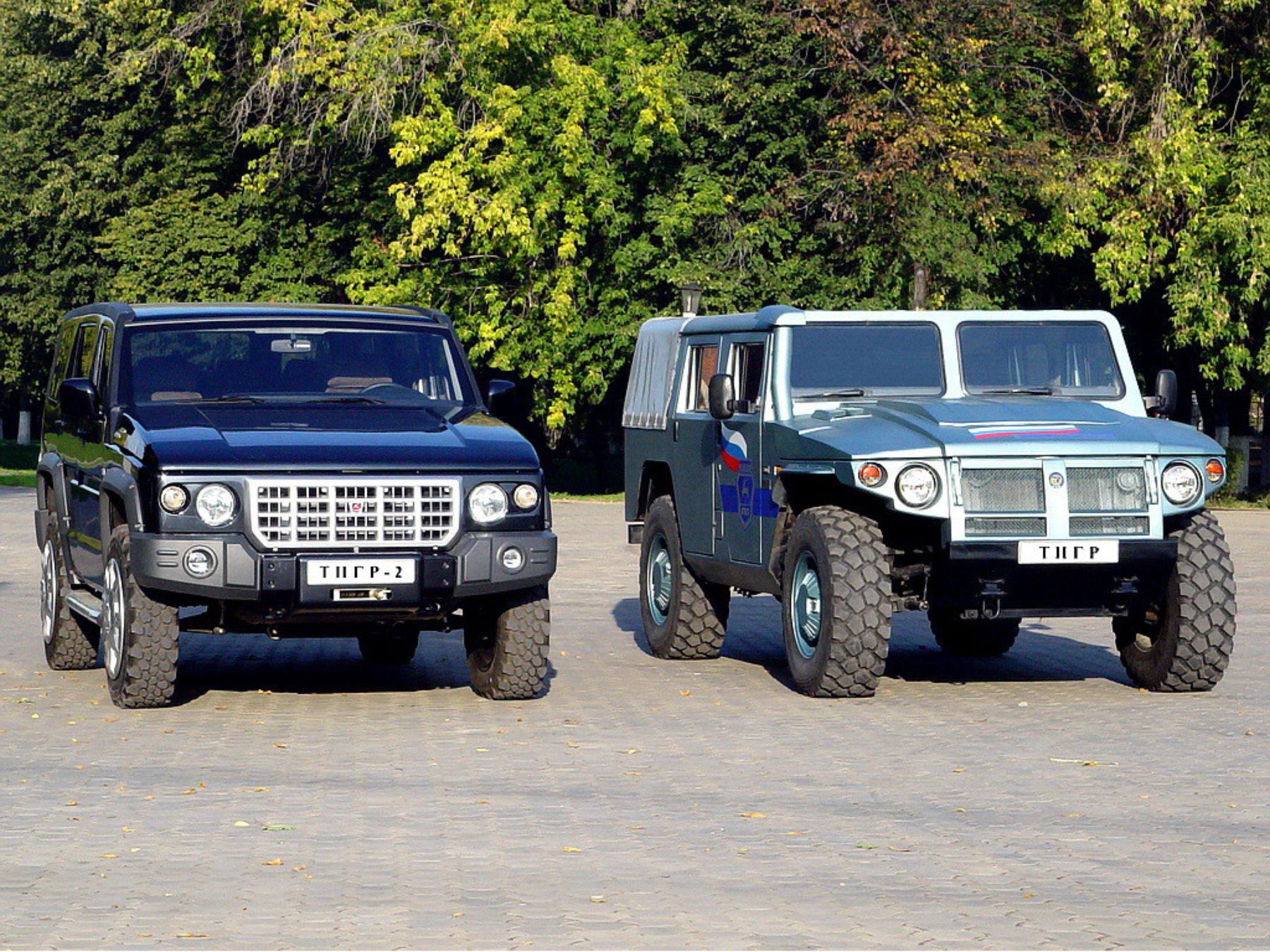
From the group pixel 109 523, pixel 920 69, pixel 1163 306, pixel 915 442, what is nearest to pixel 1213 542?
pixel 915 442

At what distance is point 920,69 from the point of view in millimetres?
34375

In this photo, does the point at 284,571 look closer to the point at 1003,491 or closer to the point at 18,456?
the point at 1003,491

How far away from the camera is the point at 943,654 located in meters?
14.4

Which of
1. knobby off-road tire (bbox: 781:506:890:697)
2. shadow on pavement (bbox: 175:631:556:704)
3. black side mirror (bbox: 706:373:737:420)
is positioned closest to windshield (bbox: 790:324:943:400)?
black side mirror (bbox: 706:373:737:420)

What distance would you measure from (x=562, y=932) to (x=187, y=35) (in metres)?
35.9

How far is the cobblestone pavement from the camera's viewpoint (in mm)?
6285

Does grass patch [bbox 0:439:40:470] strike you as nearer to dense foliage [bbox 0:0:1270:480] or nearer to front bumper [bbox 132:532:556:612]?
dense foliage [bbox 0:0:1270:480]

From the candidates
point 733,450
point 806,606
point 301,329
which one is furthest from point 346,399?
point 806,606

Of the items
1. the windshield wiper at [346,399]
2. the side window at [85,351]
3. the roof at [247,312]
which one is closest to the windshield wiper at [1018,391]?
the roof at [247,312]

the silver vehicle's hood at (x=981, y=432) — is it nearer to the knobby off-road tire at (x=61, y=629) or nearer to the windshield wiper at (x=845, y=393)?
the windshield wiper at (x=845, y=393)

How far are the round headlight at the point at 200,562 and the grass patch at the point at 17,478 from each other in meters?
32.7

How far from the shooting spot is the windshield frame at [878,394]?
12.6 meters

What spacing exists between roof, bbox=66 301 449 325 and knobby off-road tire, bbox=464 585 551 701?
77.4 inches

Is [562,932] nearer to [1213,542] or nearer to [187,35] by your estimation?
[1213,542]
